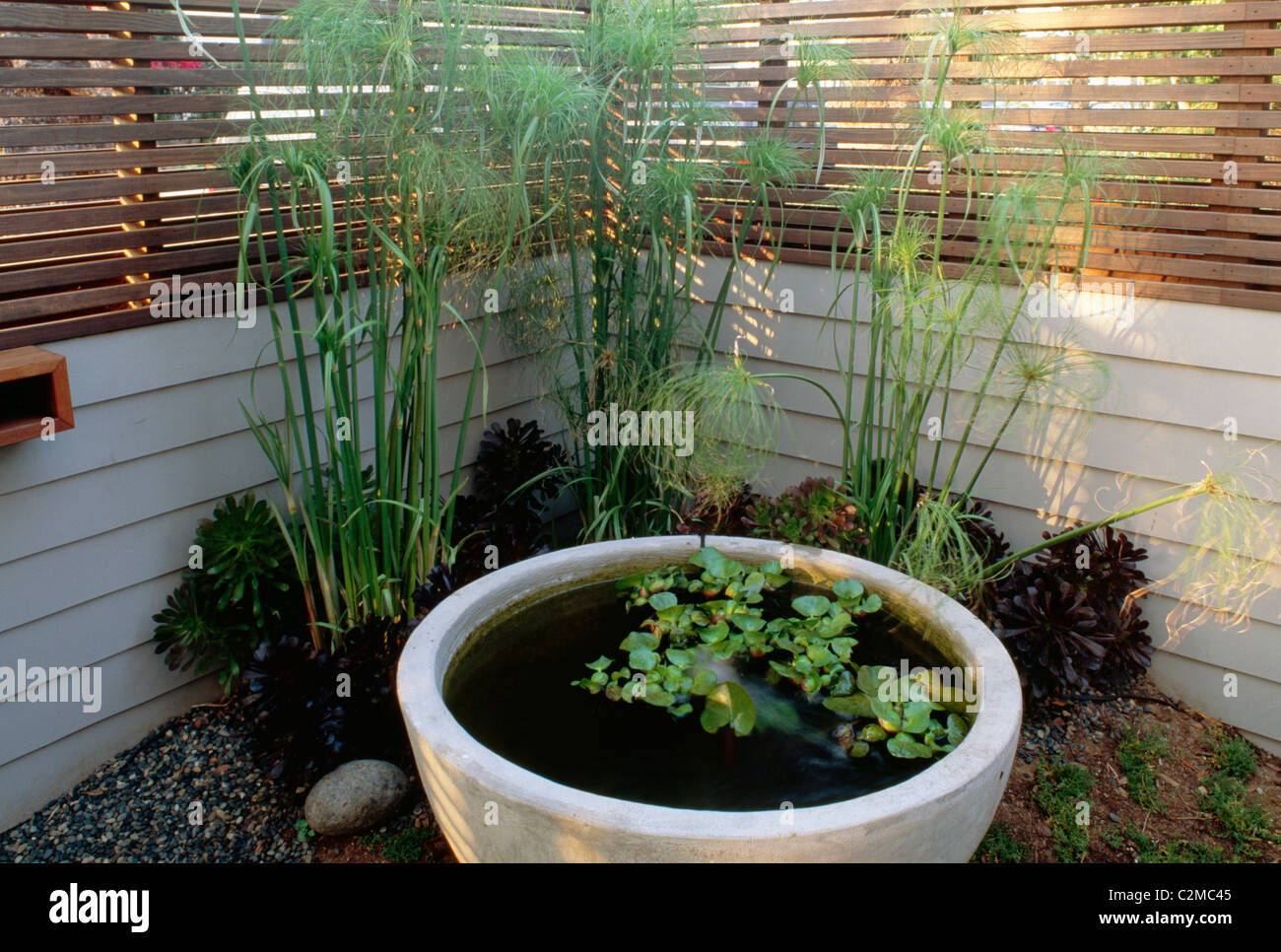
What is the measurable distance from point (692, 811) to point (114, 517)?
1.78 m

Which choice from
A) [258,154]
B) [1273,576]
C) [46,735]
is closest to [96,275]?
[258,154]

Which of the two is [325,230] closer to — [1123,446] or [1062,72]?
[1062,72]

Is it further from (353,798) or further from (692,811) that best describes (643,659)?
(353,798)

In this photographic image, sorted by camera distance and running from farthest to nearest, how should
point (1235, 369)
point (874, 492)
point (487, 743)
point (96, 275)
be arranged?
point (874, 492) < point (1235, 369) < point (96, 275) < point (487, 743)

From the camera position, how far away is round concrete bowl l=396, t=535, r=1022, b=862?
164 cm

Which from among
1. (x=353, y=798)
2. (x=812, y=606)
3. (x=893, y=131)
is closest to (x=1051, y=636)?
(x=812, y=606)

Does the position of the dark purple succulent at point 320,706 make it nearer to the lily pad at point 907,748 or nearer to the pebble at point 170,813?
the pebble at point 170,813

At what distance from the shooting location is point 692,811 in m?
1.68

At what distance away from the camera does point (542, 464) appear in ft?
11.6

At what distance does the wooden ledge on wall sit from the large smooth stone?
42.1 inches

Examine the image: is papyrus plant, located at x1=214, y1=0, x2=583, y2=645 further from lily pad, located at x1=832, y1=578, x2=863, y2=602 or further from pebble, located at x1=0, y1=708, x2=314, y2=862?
lily pad, located at x1=832, y1=578, x2=863, y2=602

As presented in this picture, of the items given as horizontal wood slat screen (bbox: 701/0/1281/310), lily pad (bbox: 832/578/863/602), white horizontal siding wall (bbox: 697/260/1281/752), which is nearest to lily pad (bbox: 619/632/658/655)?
lily pad (bbox: 832/578/863/602)

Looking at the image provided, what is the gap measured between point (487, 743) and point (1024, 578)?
172cm

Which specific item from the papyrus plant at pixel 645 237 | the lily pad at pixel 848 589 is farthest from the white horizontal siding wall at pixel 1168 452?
the lily pad at pixel 848 589
